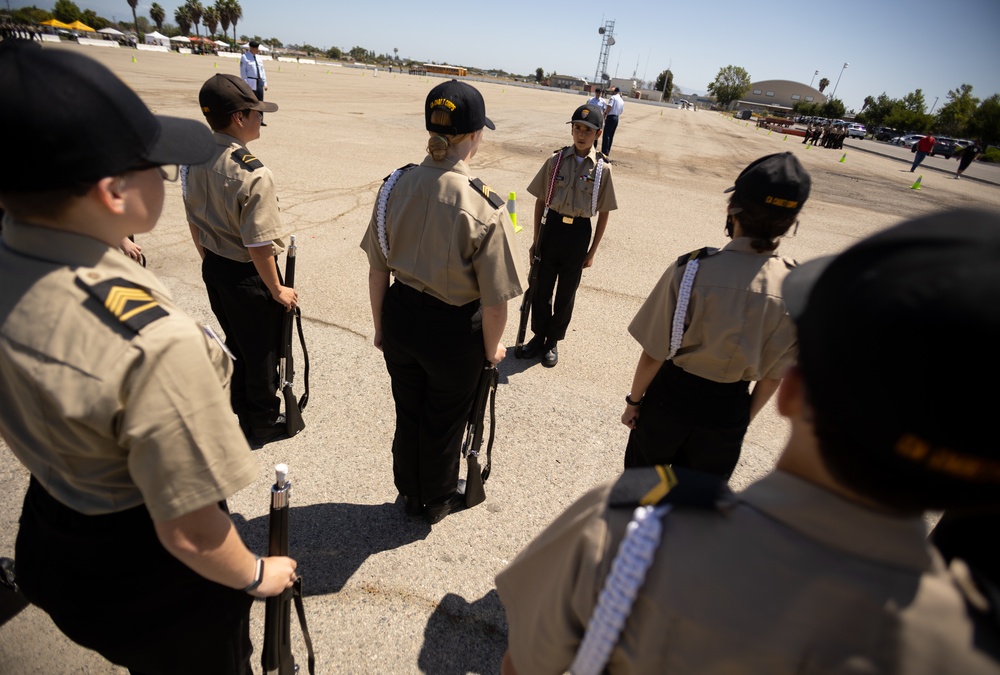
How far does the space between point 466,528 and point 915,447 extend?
257cm

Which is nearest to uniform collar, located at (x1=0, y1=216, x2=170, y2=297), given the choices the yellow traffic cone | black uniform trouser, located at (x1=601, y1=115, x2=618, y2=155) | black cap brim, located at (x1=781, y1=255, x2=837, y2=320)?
black cap brim, located at (x1=781, y1=255, x2=837, y2=320)

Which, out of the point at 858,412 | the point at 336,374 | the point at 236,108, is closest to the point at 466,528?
the point at 336,374

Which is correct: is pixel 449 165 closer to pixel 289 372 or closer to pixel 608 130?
pixel 289 372

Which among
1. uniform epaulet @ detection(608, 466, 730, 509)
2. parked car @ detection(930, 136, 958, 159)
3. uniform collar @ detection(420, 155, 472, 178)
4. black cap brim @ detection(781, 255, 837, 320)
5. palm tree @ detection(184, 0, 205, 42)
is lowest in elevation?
uniform epaulet @ detection(608, 466, 730, 509)

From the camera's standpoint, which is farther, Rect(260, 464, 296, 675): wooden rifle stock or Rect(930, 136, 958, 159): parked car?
Rect(930, 136, 958, 159): parked car

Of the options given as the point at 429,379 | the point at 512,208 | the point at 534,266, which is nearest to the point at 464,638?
the point at 429,379

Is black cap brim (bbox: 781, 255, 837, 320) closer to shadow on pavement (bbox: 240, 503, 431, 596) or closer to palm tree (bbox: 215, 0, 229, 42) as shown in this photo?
shadow on pavement (bbox: 240, 503, 431, 596)

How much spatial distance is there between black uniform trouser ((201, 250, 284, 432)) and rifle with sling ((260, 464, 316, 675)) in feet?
5.73

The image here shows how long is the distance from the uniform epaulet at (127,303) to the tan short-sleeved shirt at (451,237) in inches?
50.7

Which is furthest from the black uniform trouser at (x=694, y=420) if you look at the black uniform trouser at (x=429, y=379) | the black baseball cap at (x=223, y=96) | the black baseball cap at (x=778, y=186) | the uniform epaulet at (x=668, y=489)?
the black baseball cap at (x=223, y=96)

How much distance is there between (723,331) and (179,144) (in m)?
1.86

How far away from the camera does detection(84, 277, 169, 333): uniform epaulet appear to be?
104 centimetres

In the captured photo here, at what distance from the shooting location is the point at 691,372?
2189 mm

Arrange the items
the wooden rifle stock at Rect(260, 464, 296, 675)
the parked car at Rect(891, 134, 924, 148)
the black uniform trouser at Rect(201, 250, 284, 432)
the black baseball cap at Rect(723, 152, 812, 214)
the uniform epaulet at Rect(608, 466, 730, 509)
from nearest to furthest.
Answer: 1. the uniform epaulet at Rect(608, 466, 730, 509)
2. the wooden rifle stock at Rect(260, 464, 296, 675)
3. the black baseball cap at Rect(723, 152, 812, 214)
4. the black uniform trouser at Rect(201, 250, 284, 432)
5. the parked car at Rect(891, 134, 924, 148)
